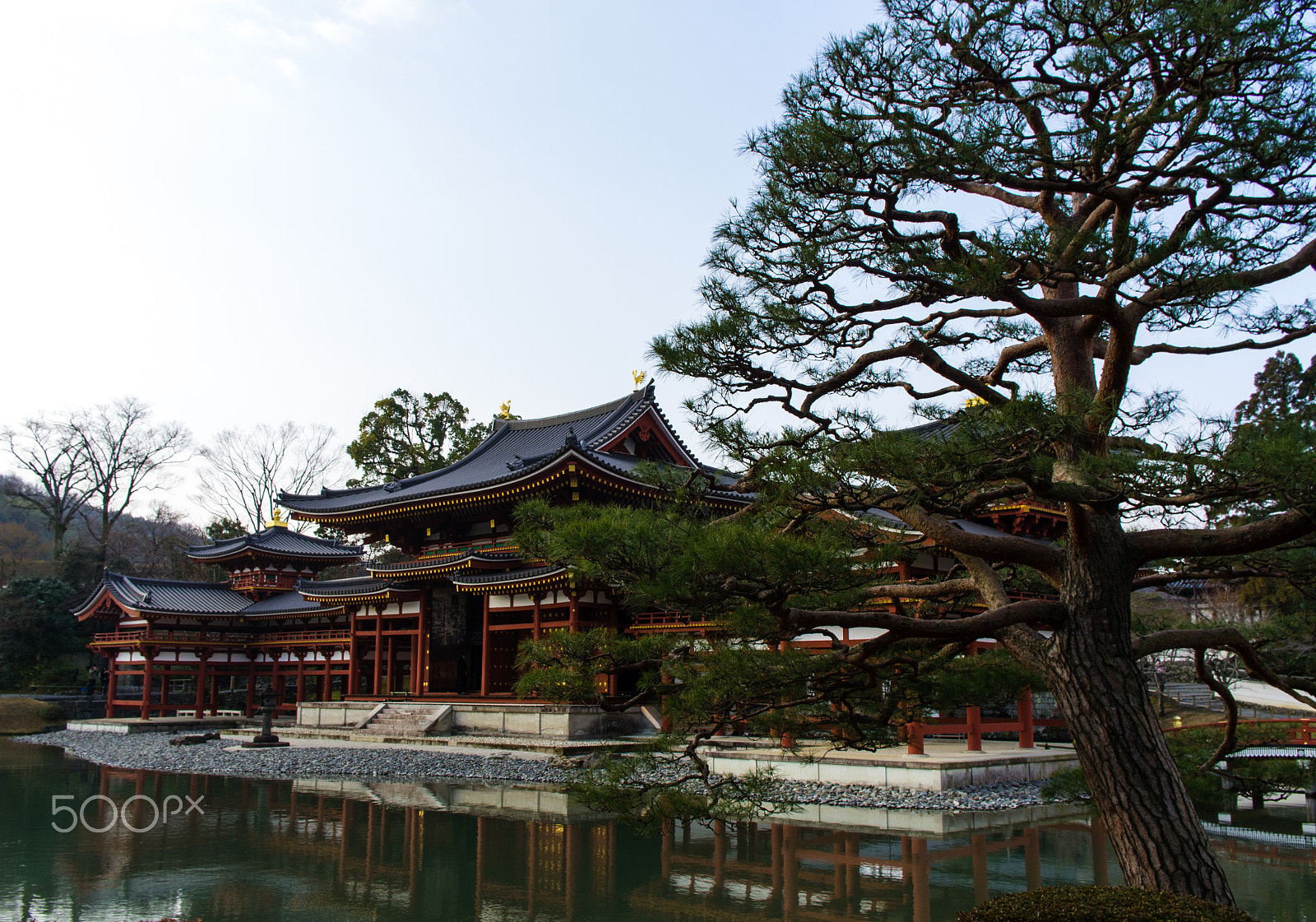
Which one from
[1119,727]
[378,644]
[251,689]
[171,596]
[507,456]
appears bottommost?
[251,689]

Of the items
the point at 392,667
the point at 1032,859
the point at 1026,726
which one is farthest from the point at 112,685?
the point at 1032,859

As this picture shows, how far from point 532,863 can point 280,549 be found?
25.4 m

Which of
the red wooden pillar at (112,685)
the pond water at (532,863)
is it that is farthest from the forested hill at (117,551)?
the pond water at (532,863)

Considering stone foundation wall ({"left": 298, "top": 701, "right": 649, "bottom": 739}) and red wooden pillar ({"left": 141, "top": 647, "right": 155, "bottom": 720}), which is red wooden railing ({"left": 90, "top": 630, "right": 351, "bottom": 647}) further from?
stone foundation wall ({"left": 298, "top": 701, "right": 649, "bottom": 739})

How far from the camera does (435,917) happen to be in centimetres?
675

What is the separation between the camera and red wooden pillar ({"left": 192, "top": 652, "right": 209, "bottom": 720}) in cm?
2830

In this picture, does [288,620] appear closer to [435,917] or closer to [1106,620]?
[435,917]

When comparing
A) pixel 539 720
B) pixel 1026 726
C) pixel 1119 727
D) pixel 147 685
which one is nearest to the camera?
pixel 1119 727

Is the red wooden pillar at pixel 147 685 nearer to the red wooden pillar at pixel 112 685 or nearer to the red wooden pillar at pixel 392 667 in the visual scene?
the red wooden pillar at pixel 112 685

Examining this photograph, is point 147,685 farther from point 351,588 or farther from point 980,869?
point 980,869

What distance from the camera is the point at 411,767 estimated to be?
1641 cm

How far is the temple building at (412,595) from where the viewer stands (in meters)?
19.2

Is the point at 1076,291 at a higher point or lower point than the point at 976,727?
higher

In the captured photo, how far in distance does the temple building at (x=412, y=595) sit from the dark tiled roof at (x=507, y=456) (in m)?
0.07
